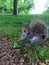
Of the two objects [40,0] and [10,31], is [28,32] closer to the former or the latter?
[10,31]

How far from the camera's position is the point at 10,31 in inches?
194

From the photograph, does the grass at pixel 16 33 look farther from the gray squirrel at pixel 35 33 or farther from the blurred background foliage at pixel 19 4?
the blurred background foliage at pixel 19 4

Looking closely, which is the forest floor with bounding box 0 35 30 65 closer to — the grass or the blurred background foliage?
the grass

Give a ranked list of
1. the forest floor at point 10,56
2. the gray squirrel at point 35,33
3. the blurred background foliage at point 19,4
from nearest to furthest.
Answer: the forest floor at point 10,56, the gray squirrel at point 35,33, the blurred background foliage at point 19,4

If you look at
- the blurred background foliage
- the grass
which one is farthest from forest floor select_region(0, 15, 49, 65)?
the blurred background foliage

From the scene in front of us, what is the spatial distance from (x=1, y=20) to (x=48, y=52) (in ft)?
8.59

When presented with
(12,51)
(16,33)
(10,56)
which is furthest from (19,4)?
(10,56)

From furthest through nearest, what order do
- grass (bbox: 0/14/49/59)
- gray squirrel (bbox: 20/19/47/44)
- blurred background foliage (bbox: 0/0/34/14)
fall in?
blurred background foliage (bbox: 0/0/34/14) < gray squirrel (bbox: 20/19/47/44) < grass (bbox: 0/14/49/59)

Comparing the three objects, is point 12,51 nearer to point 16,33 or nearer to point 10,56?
point 10,56

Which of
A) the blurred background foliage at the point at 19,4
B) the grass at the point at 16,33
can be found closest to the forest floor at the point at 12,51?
the grass at the point at 16,33

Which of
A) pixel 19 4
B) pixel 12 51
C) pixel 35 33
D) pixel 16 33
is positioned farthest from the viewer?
pixel 19 4

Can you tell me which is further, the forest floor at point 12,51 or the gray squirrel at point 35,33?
the gray squirrel at point 35,33

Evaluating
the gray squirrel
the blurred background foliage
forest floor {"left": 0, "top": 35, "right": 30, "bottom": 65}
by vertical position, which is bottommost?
the blurred background foliage

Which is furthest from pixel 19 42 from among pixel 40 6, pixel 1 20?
pixel 40 6
